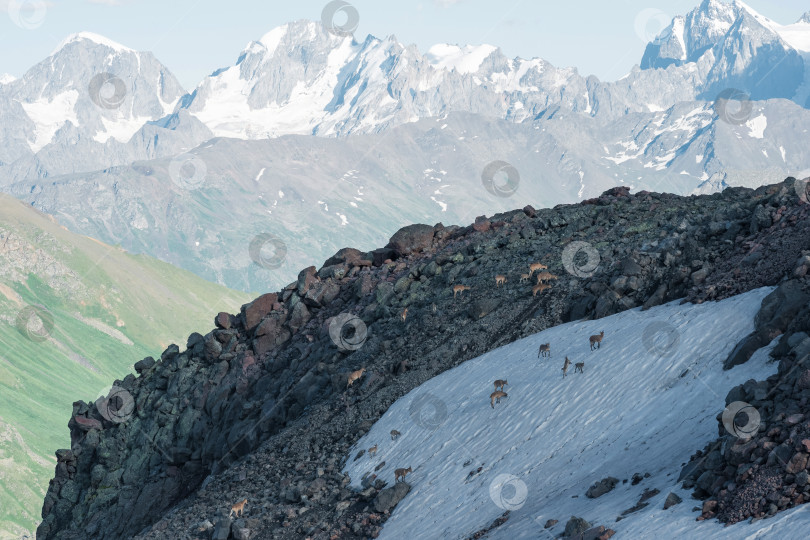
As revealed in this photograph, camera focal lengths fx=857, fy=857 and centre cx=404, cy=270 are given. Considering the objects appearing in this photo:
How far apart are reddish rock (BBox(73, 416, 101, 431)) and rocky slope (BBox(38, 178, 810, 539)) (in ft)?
0.89

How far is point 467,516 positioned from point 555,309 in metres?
15.7

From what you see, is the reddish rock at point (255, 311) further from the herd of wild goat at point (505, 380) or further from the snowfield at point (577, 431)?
the snowfield at point (577, 431)

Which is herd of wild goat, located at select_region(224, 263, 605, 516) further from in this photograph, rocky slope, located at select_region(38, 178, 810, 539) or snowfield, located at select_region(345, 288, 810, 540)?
rocky slope, located at select_region(38, 178, 810, 539)

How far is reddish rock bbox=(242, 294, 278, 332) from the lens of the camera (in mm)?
54031

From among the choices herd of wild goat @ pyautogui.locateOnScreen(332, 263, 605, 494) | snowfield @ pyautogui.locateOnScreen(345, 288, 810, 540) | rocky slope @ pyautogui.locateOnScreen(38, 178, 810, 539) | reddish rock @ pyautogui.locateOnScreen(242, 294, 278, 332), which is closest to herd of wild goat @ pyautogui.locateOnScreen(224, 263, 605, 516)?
herd of wild goat @ pyautogui.locateOnScreen(332, 263, 605, 494)

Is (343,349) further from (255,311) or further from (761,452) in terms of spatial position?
(761,452)

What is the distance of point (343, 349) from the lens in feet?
152

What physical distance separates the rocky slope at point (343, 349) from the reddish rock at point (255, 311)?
113mm

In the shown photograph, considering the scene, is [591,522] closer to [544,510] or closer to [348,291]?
[544,510]

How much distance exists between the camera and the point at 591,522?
70.5 ft

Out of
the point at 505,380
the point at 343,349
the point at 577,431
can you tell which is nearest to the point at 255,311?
the point at 343,349

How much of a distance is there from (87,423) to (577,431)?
3855 centimetres

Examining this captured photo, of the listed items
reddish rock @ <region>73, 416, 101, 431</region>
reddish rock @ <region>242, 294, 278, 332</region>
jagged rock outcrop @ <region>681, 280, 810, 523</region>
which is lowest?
jagged rock outcrop @ <region>681, 280, 810, 523</region>

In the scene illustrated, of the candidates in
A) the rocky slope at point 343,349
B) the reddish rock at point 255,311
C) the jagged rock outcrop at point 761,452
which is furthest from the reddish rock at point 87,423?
the jagged rock outcrop at point 761,452
